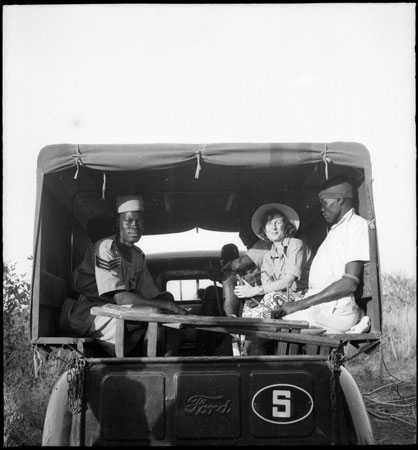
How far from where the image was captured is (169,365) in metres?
3.50

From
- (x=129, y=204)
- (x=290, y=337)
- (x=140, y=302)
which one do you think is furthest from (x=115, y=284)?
(x=290, y=337)

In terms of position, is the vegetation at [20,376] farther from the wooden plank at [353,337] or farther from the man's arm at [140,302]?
the wooden plank at [353,337]

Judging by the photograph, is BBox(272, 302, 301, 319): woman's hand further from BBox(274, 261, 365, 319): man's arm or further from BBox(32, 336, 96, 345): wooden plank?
BBox(32, 336, 96, 345): wooden plank

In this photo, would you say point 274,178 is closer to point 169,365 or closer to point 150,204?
point 150,204

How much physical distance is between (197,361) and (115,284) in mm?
983

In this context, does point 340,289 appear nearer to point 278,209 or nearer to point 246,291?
point 246,291

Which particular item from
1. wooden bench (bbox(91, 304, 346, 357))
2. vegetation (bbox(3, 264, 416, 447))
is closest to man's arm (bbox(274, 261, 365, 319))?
wooden bench (bbox(91, 304, 346, 357))

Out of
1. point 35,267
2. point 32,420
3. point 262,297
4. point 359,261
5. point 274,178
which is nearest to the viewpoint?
point 35,267

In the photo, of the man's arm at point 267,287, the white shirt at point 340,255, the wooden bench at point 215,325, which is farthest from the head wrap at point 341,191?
the wooden bench at point 215,325

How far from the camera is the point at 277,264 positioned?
502 cm

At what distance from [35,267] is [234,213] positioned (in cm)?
259

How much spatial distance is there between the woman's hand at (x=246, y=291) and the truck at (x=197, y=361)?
395 mm

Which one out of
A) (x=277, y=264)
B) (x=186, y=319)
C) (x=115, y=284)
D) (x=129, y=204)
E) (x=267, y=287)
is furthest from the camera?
(x=277, y=264)

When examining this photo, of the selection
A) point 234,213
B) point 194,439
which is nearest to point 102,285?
point 194,439
